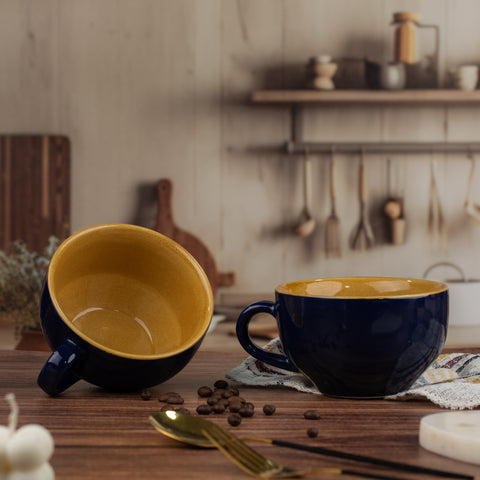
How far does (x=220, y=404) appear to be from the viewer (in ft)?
1.76

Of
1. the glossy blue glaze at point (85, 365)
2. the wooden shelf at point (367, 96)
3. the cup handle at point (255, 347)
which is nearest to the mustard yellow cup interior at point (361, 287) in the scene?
the cup handle at point (255, 347)

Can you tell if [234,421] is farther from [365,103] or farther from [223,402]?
[365,103]

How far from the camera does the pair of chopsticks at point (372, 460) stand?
0.39 metres

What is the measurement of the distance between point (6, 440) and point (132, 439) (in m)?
0.15

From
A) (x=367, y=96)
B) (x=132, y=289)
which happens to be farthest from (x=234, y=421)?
(x=367, y=96)

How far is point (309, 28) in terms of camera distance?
221cm

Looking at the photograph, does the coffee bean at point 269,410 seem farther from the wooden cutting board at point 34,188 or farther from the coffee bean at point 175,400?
the wooden cutting board at point 34,188

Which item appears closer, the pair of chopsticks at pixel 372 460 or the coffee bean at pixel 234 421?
the pair of chopsticks at pixel 372 460

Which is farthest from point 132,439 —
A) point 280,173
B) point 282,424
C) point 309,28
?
point 309,28

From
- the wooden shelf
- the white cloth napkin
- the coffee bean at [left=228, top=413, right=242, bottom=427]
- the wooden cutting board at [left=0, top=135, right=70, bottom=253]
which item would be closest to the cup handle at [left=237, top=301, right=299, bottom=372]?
the white cloth napkin

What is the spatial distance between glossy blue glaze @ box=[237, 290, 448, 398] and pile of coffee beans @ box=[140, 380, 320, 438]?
0.16ft

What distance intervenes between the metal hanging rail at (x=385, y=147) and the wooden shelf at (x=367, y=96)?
0.49 ft

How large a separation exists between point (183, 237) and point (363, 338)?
170cm

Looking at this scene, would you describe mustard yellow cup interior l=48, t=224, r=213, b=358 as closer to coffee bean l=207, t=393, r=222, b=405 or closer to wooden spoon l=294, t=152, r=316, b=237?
coffee bean l=207, t=393, r=222, b=405
